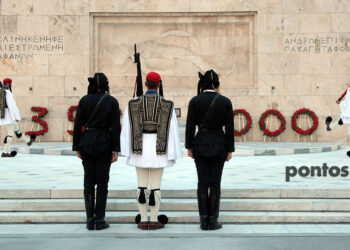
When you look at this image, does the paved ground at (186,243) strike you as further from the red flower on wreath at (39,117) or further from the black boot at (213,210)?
the red flower on wreath at (39,117)

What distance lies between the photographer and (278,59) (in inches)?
686

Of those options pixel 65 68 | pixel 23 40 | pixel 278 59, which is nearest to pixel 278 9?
pixel 278 59

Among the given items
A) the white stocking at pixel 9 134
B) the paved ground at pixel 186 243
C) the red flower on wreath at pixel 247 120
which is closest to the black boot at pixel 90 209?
the paved ground at pixel 186 243

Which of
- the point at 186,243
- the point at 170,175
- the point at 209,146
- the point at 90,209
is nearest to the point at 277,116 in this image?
the point at 170,175

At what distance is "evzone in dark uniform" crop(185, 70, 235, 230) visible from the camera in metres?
5.46

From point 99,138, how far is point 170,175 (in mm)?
3489

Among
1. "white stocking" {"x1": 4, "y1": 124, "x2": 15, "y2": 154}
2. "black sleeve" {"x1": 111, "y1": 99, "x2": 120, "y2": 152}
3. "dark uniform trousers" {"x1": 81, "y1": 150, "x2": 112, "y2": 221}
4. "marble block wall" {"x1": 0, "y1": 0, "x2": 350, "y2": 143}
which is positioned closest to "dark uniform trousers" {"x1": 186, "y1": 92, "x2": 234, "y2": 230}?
"black sleeve" {"x1": 111, "y1": 99, "x2": 120, "y2": 152}

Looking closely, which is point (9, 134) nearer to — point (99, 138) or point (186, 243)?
point (99, 138)

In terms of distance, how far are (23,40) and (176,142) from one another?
1342cm

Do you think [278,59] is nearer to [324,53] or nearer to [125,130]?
[324,53]

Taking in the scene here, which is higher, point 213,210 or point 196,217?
point 213,210

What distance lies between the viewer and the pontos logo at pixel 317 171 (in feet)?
28.0

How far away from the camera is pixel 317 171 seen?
903cm

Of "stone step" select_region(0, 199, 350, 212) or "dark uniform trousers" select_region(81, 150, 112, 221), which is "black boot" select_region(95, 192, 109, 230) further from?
"stone step" select_region(0, 199, 350, 212)
